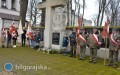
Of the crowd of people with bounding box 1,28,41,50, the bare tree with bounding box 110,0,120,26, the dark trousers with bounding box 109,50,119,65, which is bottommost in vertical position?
the dark trousers with bounding box 109,50,119,65

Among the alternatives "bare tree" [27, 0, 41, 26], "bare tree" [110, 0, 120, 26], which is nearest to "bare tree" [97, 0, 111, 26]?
"bare tree" [110, 0, 120, 26]

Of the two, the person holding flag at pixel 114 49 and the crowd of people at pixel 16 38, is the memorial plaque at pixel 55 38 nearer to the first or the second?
the crowd of people at pixel 16 38

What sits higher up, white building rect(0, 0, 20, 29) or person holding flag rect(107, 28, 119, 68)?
white building rect(0, 0, 20, 29)

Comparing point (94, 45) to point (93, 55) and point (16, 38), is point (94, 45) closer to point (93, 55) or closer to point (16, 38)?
point (93, 55)

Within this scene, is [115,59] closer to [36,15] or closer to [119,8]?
[119,8]

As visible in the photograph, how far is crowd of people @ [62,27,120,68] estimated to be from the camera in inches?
446

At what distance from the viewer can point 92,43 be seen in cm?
1230

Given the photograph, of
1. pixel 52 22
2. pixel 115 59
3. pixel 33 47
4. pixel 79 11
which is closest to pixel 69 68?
pixel 115 59

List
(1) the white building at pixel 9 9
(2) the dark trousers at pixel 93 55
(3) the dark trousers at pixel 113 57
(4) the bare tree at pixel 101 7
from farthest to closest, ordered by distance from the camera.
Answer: (1) the white building at pixel 9 9 → (4) the bare tree at pixel 101 7 → (2) the dark trousers at pixel 93 55 → (3) the dark trousers at pixel 113 57

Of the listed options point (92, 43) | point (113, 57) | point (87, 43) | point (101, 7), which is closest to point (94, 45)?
point (92, 43)

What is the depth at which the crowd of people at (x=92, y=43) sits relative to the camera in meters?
11.3

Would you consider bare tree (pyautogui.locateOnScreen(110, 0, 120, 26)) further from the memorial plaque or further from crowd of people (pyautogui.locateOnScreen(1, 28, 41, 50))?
the memorial plaque

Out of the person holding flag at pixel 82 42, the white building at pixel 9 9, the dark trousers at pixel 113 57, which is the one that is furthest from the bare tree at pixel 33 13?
the dark trousers at pixel 113 57

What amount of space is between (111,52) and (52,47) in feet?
19.0
